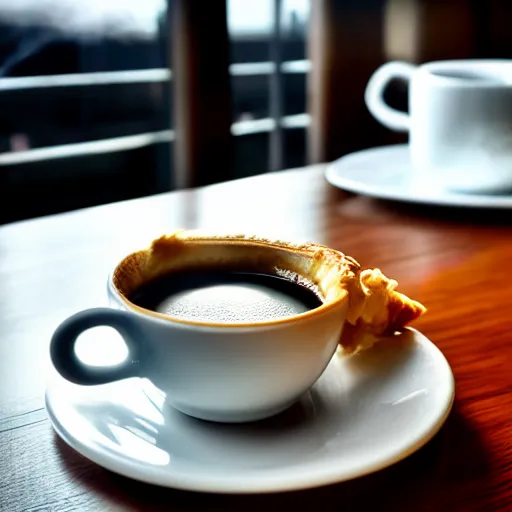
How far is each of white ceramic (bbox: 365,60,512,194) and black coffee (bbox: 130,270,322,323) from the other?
397 millimetres

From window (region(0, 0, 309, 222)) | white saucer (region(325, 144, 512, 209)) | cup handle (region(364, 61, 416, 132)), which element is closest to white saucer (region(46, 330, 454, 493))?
white saucer (region(325, 144, 512, 209))

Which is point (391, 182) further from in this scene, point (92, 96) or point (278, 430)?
point (92, 96)

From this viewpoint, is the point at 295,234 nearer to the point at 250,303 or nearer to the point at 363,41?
the point at 250,303

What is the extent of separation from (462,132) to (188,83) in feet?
2.42

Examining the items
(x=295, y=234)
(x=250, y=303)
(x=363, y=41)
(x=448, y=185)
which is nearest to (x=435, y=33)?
(x=363, y=41)

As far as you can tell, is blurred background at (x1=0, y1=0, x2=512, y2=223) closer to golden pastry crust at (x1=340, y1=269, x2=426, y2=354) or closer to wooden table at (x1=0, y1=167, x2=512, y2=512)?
wooden table at (x1=0, y1=167, x2=512, y2=512)

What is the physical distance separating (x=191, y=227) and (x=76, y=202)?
4.15ft

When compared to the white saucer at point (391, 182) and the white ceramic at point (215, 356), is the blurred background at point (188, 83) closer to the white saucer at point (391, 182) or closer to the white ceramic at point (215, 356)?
the white saucer at point (391, 182)

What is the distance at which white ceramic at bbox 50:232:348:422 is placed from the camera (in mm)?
324

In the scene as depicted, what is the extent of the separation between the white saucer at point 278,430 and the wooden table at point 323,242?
0.05ft

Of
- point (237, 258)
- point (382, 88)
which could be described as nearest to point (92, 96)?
point (382, 88)

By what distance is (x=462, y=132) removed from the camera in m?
0.74

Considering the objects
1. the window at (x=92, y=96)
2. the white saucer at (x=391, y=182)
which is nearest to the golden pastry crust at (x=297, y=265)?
the white saucer at (x=391, y=182)

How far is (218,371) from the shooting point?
327 mm
